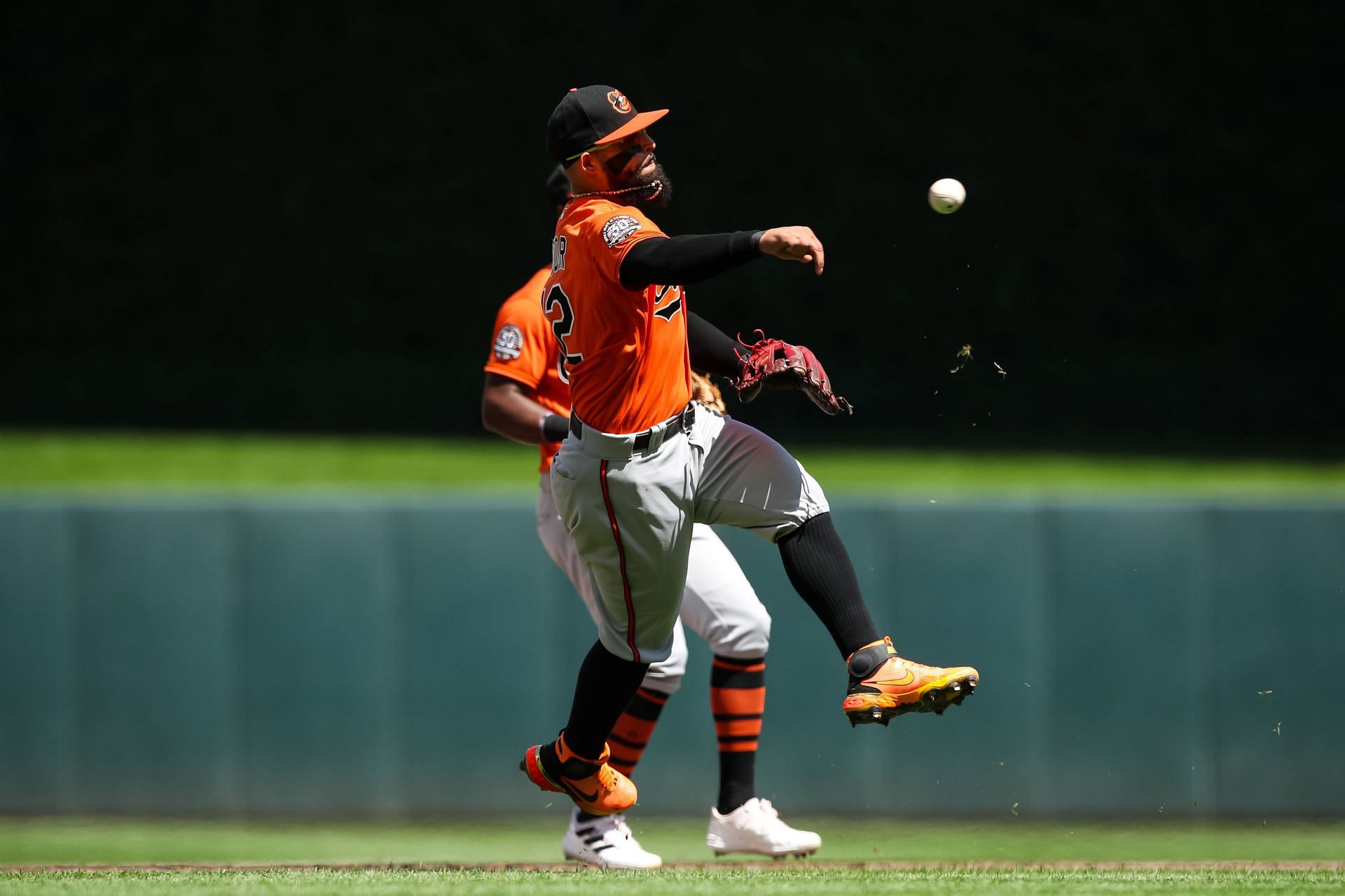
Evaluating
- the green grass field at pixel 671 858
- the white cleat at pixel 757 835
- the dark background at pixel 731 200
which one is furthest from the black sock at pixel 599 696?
the dark background at pixel 731 200

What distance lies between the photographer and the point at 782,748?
562cm

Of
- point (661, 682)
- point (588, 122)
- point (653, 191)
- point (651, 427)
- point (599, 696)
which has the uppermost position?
point (588, 122)

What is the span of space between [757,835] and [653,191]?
178cm

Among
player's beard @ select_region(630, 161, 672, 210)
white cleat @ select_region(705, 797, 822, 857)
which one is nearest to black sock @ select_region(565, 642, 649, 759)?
white cleat @ select_region(705, 797, 822, 857)

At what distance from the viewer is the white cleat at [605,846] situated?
4.12 m

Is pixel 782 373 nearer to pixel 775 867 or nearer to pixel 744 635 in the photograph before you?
pixel 744 635

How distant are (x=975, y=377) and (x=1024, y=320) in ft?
1.59

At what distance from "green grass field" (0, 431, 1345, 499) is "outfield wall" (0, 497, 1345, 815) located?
1912mm

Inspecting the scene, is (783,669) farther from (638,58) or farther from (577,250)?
(638,58)

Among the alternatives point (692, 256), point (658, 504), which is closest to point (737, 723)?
point (658, 504)

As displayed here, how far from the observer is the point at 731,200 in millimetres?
9906

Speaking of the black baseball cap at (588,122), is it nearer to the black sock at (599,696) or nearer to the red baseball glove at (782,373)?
the red baseball glove at (782,373)

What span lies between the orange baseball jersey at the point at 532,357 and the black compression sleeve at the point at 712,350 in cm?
74

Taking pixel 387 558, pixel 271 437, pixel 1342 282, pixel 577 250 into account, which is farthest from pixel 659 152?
pixel 577 250
